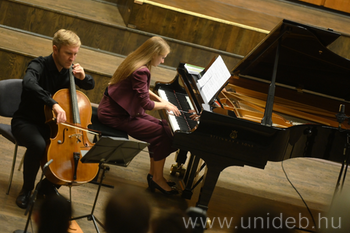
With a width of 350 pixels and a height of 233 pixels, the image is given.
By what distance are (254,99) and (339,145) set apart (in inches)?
29.9

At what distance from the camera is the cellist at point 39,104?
2312 mm

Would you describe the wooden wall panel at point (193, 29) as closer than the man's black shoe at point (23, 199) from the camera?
No

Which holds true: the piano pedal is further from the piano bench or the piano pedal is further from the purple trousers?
the piano bench

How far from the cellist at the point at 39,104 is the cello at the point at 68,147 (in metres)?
0.07

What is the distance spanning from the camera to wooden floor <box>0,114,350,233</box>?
2.57m

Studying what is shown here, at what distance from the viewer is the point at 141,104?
290 centimetres

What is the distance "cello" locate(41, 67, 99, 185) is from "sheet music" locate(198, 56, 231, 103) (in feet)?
3.00

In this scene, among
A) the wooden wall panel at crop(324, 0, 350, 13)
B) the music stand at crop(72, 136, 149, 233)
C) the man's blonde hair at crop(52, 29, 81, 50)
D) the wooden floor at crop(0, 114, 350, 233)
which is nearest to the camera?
the music stand at crop(72, 136, 149, 233)

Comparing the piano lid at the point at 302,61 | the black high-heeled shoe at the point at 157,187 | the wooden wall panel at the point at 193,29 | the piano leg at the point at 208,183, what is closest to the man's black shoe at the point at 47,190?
the black high-heeled shoe at the point at 157,187

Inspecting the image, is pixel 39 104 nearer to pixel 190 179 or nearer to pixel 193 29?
pixel 190 179

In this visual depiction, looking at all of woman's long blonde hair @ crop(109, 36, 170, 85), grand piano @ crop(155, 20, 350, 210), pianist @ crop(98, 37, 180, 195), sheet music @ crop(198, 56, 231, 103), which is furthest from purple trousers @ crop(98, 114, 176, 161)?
sheet music @ crop(198, 56, 231, 103)

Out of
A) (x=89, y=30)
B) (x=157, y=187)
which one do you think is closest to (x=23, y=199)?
(x=157, y=187)

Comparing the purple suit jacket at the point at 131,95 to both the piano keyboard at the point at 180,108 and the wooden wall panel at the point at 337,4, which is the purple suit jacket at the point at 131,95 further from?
the wooden wall panel at the point at 337,4

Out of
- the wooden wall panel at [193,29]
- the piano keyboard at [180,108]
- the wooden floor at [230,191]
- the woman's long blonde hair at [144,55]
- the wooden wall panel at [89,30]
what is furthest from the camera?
the wooden wall panel at [193,29]
